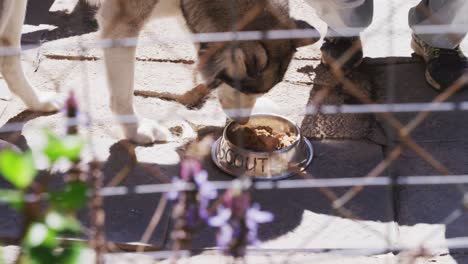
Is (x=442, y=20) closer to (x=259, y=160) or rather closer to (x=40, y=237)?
(x=259, y=160)

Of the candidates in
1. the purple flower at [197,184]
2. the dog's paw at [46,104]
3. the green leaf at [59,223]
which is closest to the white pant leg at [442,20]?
the dog's paw at [46,104]

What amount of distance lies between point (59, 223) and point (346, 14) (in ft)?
8.55

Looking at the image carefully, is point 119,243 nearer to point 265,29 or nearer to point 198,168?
point 265,29

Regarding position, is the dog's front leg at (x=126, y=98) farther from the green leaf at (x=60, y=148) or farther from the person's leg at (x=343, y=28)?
the green leaf at (x=60, y=148)

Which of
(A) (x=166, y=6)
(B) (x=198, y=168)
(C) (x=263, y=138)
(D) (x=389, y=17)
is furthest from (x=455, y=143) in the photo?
(B) (x=198, y=168)

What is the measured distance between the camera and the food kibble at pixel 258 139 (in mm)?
2799

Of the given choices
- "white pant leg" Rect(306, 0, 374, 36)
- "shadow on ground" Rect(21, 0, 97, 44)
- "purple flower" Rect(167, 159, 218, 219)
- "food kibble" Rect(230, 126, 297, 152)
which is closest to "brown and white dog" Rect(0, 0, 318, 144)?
"food kibble" Rect(230, 126, 297, 152)

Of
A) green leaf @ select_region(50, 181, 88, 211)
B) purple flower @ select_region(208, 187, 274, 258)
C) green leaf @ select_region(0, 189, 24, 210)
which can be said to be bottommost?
purple flower @ select_region(208, 187, 274, 258)

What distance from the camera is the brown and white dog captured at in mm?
2568

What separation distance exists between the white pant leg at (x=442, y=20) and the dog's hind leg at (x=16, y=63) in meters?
1.79

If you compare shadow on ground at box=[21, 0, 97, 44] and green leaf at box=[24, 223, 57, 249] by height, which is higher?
green leaf at box=[24, 223, 57, 249]

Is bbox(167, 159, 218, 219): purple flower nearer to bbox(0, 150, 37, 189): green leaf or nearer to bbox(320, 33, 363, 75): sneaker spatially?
bbox(0, 150, 37, 189): green leaf

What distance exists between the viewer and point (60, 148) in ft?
2.86

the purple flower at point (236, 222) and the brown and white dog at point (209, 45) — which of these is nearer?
the purple flower at point (236, 222)
